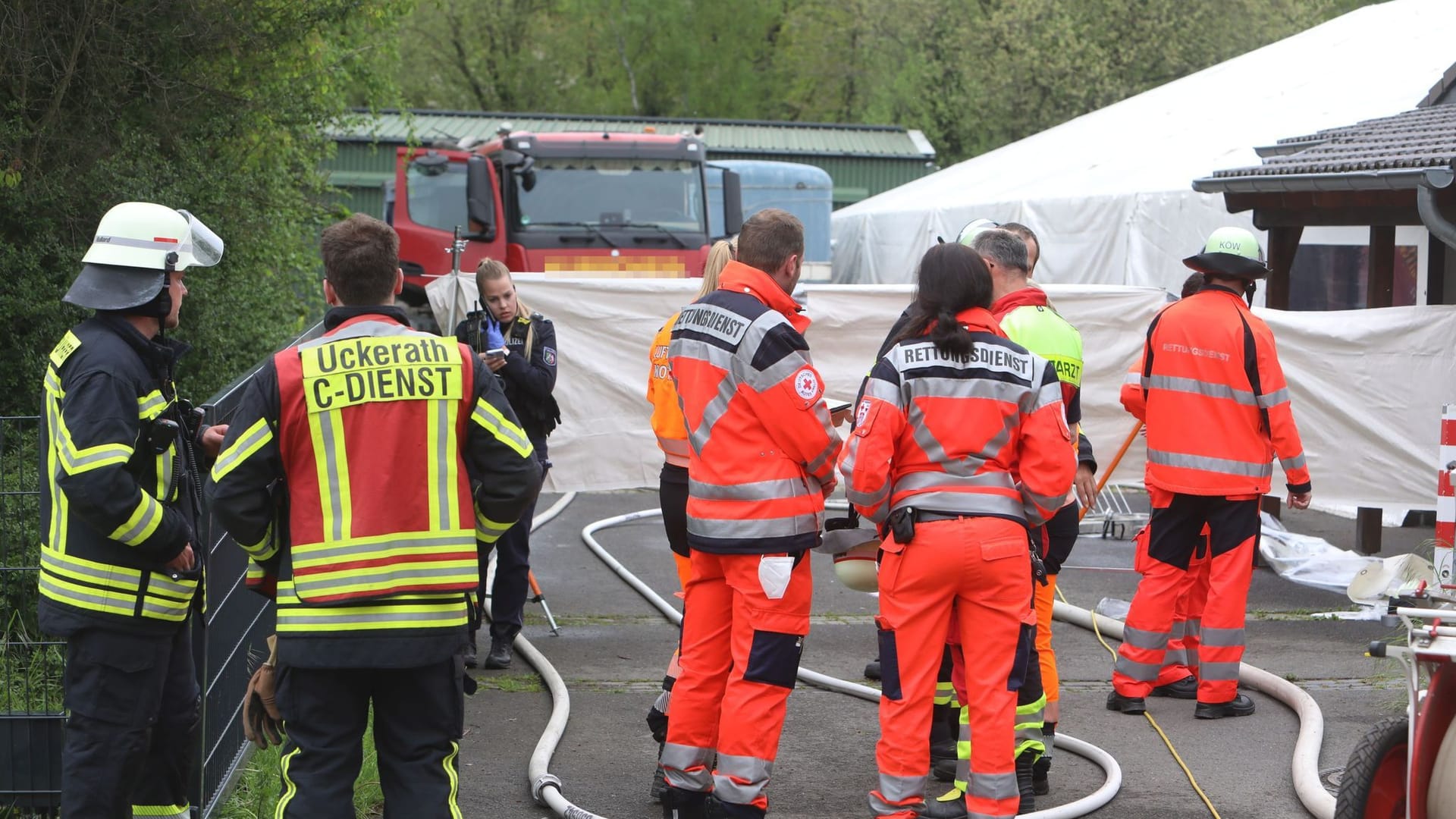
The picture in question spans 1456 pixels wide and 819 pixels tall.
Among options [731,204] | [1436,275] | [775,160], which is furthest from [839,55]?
[1436,275]

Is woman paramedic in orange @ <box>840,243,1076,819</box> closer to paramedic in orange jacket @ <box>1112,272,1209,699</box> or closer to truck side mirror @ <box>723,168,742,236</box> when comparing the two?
paramedic in orange jacket @ <box>1112,272,1209,699</box>

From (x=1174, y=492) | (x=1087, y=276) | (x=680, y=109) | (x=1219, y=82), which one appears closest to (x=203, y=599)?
(x=1174, y=492)

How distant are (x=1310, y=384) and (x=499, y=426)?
7.43 m

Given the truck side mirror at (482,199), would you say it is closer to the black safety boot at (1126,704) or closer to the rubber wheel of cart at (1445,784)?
the black safety boot at (1126,704)

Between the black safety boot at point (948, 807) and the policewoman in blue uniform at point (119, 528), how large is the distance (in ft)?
8.25

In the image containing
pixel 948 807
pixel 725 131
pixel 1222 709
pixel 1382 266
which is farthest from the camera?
pixel 725 131

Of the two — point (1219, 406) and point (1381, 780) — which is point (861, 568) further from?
point (1219, 406)

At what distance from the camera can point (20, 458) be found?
15.1ft

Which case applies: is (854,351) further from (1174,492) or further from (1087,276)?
(1087,276)

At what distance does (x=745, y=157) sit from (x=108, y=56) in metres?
18.8

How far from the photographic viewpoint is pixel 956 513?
14.6ft

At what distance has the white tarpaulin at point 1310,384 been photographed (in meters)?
9.29

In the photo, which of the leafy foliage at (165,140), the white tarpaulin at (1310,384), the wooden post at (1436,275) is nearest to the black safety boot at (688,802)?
the white tarpaulin at (1310,384)

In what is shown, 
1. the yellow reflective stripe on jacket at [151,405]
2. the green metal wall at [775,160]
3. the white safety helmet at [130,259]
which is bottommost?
the yellow reflective stripe on jacket at [151,405]
